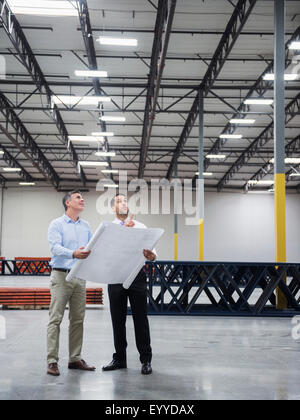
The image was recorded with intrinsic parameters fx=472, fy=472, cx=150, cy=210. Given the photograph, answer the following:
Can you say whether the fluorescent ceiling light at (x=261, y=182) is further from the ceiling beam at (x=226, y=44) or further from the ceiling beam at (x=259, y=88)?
the ceiling beam at (x=226, y=44)

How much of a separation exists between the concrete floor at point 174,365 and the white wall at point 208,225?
1027 inches

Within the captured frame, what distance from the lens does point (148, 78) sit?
59.4 ft

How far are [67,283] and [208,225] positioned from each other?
101ft

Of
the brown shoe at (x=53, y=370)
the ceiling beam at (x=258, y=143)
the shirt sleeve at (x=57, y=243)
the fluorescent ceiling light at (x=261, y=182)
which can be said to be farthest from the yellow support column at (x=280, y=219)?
the fluorescent ceiling light at (x=261, y=182)

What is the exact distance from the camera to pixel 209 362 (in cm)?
564

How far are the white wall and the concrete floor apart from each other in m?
26.1

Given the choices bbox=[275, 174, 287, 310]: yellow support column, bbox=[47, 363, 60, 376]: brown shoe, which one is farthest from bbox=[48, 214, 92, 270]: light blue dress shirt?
bbox=[275, 174, 287, 310]: yellow support column

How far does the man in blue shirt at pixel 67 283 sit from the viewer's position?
16.0 ft

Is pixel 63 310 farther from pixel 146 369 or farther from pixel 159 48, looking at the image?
pixel 159 48

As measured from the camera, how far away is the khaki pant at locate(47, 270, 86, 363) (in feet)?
16.0

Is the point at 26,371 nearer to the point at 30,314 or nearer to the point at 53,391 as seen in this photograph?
the point at 53,391

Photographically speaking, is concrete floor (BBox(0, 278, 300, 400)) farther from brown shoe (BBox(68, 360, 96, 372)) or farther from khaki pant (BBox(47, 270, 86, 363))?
khaki pant (BBox(47, 270, 86, 363))

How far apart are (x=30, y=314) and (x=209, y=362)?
548 cm
